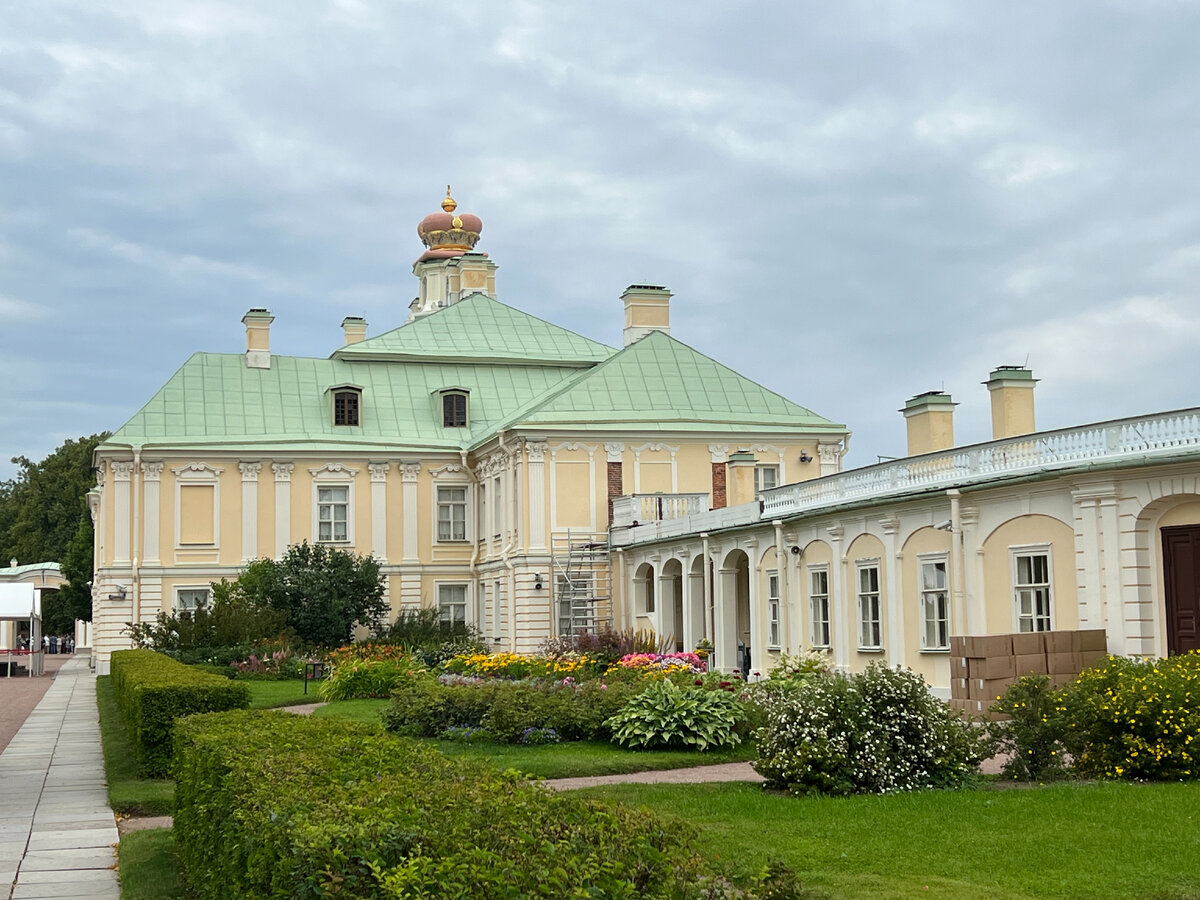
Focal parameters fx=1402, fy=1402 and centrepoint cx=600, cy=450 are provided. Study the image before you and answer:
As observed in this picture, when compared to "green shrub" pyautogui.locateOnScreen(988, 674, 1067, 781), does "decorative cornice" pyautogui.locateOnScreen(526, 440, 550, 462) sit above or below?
above

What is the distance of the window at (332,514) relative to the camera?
42.5m

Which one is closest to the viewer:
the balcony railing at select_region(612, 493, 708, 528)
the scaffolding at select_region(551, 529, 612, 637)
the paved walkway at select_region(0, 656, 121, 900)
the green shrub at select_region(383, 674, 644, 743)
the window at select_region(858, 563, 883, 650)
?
the paved walkway at select_region(0, 656, 121, 900)

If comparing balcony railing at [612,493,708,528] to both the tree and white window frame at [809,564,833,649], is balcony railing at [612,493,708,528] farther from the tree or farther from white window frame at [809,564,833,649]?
white window frame at [809,564,833,649]

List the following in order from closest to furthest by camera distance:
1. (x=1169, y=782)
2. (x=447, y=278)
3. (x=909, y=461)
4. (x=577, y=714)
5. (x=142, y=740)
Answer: (x=1169, y=782) < (x=142, y=740) < (x=577, y=714) < (x=909, y=461) < (x=447, y=278)

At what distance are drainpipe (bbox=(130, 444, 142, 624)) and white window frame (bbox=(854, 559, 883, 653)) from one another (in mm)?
24471

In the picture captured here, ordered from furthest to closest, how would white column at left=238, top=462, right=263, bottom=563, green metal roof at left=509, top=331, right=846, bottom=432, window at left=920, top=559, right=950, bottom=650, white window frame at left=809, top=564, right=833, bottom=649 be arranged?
white column at left=238, top=462, right=263, bottom=563 < green metal roof at left=509, top=331, right=846, bottom=432 < white window frame at left=809, top=564, right=833, bottom=649 < window at left=920, top=559, right=950, bottom=650

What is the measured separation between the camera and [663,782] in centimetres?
1417

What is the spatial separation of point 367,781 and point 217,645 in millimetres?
30181

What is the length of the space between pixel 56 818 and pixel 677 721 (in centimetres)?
726

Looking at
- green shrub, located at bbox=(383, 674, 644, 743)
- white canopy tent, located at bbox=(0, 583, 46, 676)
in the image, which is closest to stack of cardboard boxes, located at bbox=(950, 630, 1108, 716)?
green shrub, located at bbox=(383, 674, 644, 743)

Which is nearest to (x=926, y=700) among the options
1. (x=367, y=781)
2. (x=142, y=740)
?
(x=367, y=781)

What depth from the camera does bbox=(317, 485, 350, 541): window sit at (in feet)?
139

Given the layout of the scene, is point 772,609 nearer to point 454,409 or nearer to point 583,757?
point 583,757

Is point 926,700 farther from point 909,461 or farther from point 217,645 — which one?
point 217,645
